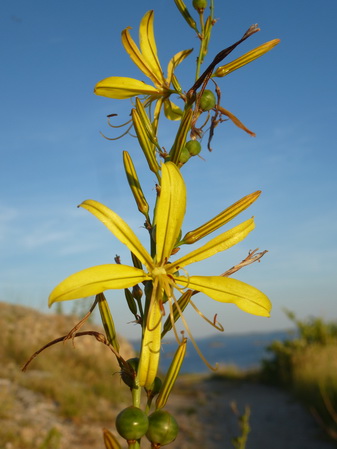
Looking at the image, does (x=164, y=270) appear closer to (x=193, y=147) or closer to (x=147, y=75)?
(x=193, y=147)

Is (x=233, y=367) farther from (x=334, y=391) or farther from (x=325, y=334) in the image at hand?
(x=334, y=391)

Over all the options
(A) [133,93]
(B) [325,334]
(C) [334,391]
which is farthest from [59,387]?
(A) [133,93]

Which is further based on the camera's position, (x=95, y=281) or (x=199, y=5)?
(x=199, y=5)

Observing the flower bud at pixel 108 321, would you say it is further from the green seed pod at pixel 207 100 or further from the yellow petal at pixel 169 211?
the green seed pod at pixel 207 100

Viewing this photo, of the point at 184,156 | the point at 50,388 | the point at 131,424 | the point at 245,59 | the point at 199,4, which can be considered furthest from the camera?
the point at 50,388

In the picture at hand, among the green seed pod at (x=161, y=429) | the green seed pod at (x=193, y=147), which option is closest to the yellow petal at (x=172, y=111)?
the green seed pod at (x=193, y=147)

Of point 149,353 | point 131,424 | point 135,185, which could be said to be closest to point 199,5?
point 135,185

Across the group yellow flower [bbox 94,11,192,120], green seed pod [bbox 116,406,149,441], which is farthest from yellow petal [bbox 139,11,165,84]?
green seed pod [bbox 116,406,149,441]
